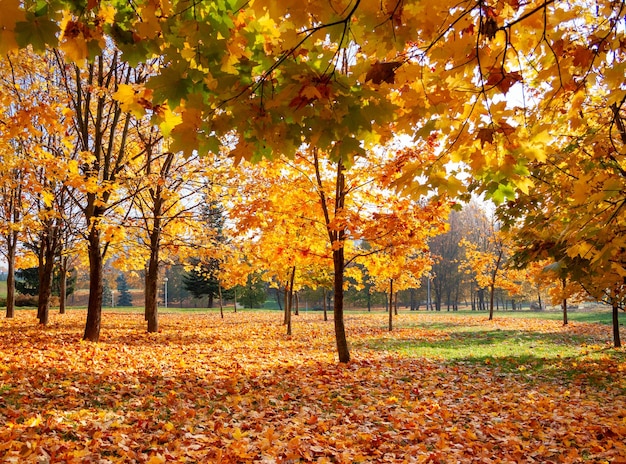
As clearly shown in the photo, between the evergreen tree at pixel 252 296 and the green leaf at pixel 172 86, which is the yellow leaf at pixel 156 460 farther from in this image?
the evergreen tree at pixel 252 296

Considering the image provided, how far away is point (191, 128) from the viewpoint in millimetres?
2494

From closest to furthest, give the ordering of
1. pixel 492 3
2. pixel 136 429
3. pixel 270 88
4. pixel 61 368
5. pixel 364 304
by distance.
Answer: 1. pixel 270 88
2. pixel 492 3
3. pixel 136 429
4. pixel 61 368
5. pixel 364 304

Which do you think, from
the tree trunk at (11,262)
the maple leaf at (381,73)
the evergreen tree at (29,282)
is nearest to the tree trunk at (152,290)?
the tree trunk at (11,262)

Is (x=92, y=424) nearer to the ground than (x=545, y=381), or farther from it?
farther from it

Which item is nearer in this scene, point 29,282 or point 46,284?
point 46,284

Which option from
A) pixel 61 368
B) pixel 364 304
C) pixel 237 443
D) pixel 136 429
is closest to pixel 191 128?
pixel 237 443

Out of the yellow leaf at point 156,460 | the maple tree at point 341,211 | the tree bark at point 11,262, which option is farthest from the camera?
the tree bark at point 11,262

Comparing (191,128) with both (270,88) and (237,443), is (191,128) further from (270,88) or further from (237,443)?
(237,443)

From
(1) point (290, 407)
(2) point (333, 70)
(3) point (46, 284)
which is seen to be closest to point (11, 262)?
(3) point (46, 284)

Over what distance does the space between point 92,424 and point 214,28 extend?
4120 millimetres

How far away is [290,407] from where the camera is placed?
18.2 ft

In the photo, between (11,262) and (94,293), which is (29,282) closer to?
(11,262)

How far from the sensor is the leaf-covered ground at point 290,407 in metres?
3.90

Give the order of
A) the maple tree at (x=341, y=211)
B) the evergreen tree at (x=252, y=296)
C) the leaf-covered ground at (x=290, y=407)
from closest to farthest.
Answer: the leaf-covered ground at (x=290, y=407)
the maple tree at (x=341, y=211)
the evergreen tree at (x=252, y=296)
